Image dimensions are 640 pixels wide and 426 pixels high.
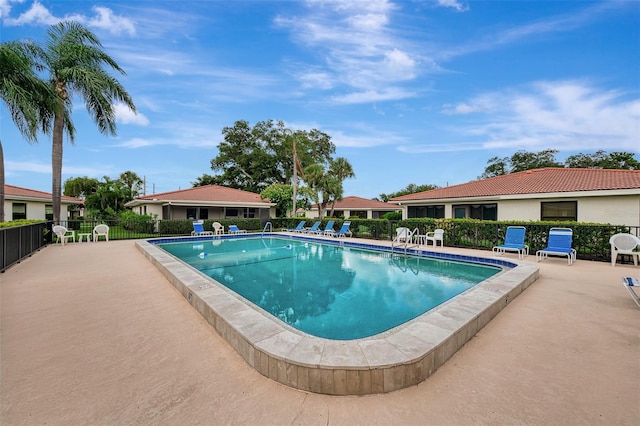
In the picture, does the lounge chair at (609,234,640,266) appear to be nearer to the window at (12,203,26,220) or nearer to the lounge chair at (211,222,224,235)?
the lounge chair at (211,222,224,235)

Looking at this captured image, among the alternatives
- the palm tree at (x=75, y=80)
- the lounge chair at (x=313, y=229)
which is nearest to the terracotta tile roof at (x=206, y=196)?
the palm tree at (x=75, y=80)

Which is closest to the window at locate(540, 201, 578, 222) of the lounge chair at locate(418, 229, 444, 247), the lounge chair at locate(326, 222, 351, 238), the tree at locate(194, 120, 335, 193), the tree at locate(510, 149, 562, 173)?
the lounge chair at locate(418, 229, 444, 247)

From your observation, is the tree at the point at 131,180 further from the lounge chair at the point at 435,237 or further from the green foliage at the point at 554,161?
the green foliage at the point at 554,161

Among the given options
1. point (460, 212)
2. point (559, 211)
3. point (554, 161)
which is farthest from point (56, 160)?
point (554, 161)

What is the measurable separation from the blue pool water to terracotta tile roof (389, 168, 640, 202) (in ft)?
26.2

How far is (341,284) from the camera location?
7469 millimetres

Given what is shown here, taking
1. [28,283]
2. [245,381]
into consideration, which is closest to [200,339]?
[245,381]

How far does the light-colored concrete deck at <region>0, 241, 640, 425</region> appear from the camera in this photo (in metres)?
2.28

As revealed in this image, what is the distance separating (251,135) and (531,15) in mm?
34709

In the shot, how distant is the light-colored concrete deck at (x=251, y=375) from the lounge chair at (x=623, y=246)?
192 inches

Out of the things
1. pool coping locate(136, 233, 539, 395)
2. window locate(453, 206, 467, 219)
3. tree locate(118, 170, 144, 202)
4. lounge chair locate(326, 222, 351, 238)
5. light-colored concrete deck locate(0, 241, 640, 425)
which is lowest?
light-colored concrete deck locate(0, 241, 640, 425)

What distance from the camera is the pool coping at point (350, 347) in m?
2.57

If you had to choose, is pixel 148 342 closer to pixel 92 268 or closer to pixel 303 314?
pixel 303 314

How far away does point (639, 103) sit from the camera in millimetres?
12828
